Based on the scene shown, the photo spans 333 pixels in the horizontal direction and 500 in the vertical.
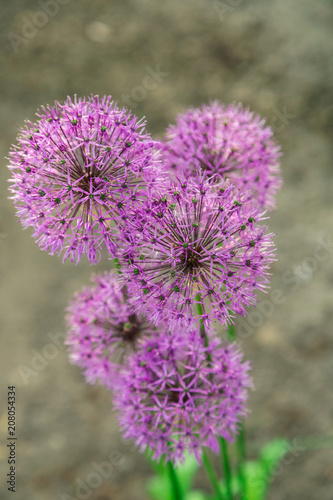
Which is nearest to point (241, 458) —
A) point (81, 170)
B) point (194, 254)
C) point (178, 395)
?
point (178, 395)

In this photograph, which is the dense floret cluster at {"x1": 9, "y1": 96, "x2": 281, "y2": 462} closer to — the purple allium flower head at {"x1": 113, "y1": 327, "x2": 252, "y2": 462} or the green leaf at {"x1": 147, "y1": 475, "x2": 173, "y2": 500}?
the purple allium flower head at {"x1": 113, "y1": 327, "x2": 252, "y2": 462}

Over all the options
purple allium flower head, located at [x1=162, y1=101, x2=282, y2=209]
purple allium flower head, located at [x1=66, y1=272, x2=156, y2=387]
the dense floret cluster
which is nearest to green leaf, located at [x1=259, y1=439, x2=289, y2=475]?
the dense floret cluster

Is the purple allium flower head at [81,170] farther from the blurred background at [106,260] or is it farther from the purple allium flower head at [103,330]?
the blurred background at [106,260]

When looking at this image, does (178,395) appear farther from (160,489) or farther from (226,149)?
(160,489)

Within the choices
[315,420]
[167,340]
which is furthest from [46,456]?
[167,340]

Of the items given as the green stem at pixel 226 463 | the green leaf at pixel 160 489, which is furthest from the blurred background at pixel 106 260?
the green stem at pixel 226 463
